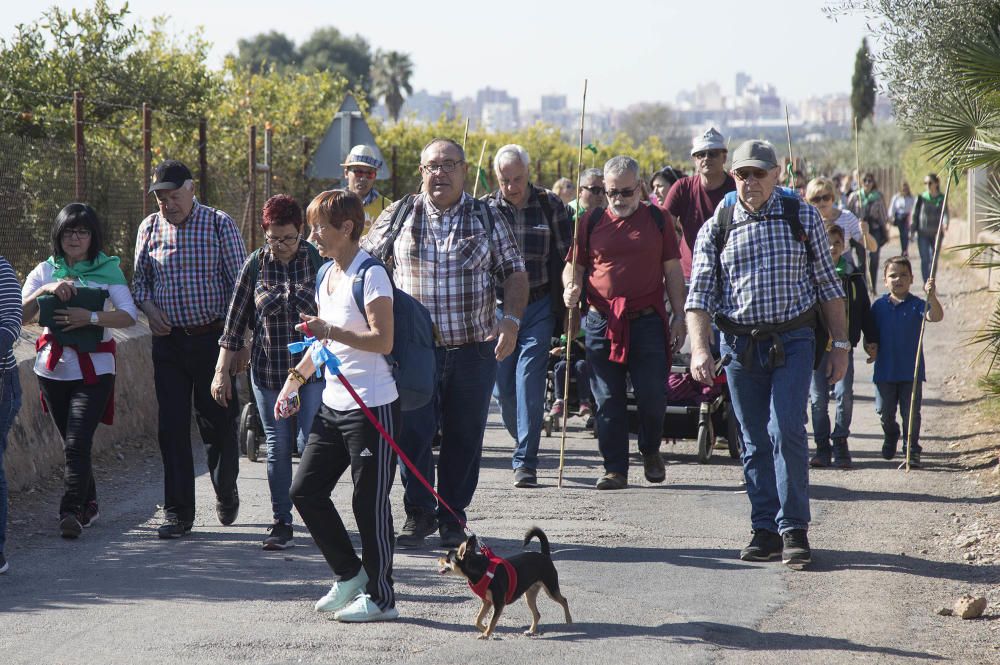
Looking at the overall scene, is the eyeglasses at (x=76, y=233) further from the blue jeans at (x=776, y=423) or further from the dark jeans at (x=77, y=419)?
the blue jeans at (x=776, y=423)

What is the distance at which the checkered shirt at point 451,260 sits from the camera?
7.21 m

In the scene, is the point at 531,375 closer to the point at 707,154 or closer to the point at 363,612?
the point at 707,154

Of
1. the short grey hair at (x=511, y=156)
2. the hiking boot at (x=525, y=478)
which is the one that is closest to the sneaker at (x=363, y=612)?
the hiking boot at (x=525, y=478)

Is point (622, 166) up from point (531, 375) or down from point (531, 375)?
up

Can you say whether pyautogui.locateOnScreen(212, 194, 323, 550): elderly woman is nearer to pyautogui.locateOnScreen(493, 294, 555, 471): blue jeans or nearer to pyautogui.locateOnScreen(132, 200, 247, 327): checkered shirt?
pyautogui.locateOnScreen(132, 200, 247, 327): checkered shirt

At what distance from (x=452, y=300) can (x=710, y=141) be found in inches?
125

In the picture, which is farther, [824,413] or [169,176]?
[824,413]

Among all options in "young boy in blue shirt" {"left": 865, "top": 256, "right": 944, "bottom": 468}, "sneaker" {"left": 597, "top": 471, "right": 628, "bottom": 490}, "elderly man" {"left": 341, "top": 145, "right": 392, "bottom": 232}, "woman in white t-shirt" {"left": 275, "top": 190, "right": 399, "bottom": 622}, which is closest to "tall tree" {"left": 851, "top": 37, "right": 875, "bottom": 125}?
"young boy in blue shirt" {"left": 865, "top": 256, "right": 944, "bottom": 468}

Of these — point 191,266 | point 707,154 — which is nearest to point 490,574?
point 191,266

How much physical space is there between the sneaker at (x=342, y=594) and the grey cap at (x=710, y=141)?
187 inches

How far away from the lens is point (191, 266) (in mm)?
7441

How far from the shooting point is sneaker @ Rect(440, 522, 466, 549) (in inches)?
288

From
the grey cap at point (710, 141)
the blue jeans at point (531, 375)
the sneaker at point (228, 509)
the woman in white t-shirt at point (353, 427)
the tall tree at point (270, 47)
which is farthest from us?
the tall tree at point (270, 47)

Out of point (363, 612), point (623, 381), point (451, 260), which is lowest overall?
point (363, 612)
